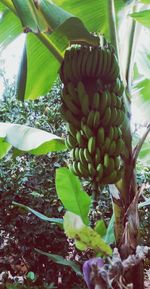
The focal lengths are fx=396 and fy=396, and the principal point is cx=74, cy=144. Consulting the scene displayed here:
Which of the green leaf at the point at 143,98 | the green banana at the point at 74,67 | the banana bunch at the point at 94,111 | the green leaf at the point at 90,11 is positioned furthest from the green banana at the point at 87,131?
the green leaf at the point at 143,98

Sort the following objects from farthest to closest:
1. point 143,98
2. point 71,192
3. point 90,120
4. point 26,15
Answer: point 143,98 → point 71,192 → point 90,120 → point 26,15

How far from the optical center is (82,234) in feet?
2.59

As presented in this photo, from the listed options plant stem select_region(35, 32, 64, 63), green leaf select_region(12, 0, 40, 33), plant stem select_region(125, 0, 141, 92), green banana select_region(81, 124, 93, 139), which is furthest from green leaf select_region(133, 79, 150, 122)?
green leaf select_region(12, 0, 40, 33)

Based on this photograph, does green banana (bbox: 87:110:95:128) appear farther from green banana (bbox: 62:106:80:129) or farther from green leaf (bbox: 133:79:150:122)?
green leaf (bbox: 133:79:150:122)

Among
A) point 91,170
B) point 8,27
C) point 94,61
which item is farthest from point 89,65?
point 8,27

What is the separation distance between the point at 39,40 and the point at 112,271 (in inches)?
23.7

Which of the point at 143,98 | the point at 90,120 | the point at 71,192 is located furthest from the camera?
the point at 143,98

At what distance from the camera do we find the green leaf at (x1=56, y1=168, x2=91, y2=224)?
927 mm

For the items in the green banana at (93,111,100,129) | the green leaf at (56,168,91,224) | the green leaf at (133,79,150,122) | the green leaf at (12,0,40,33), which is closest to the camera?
the green leaf at (12,0,40,33)

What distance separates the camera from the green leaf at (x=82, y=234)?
2.53ft

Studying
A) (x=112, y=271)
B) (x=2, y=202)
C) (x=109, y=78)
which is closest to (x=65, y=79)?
(x=109, y=78)

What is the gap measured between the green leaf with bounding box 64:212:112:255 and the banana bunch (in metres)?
0.09

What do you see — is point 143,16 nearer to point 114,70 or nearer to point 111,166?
point 114,70

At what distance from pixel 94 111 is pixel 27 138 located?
8.8 inches
